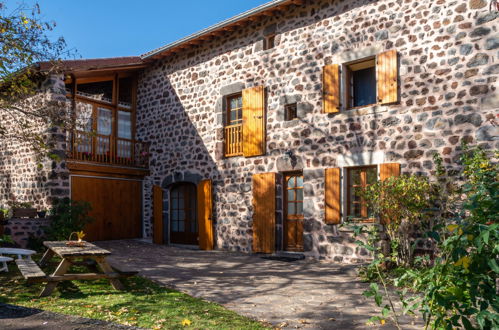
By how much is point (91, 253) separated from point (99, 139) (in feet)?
23.9

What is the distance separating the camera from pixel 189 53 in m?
11.7

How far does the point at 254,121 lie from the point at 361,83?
253 centimetres

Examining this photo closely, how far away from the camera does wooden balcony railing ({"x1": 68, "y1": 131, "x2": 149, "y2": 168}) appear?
1146 cm

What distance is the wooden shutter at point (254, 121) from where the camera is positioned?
9672mm

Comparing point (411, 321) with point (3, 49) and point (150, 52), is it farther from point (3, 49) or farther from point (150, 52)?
point (150, 52)

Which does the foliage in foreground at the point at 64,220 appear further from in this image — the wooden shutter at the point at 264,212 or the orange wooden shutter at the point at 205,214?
the wooden shutter at the point at 264,212

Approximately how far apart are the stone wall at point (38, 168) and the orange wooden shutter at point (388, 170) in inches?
282

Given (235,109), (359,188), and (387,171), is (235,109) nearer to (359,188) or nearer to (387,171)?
(359,188)

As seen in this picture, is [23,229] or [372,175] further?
[23,229]

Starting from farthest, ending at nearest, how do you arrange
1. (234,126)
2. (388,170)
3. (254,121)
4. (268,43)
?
1. (234,126)
2. (268,43)
3. (254,121)
4. (388,170)

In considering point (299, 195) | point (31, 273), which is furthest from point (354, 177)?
point (31, 273)

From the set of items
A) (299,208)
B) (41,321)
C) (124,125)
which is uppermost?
(124,125)

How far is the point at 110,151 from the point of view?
479 inches

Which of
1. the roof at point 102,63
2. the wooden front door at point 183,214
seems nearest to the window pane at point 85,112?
the roof at point 102,63
